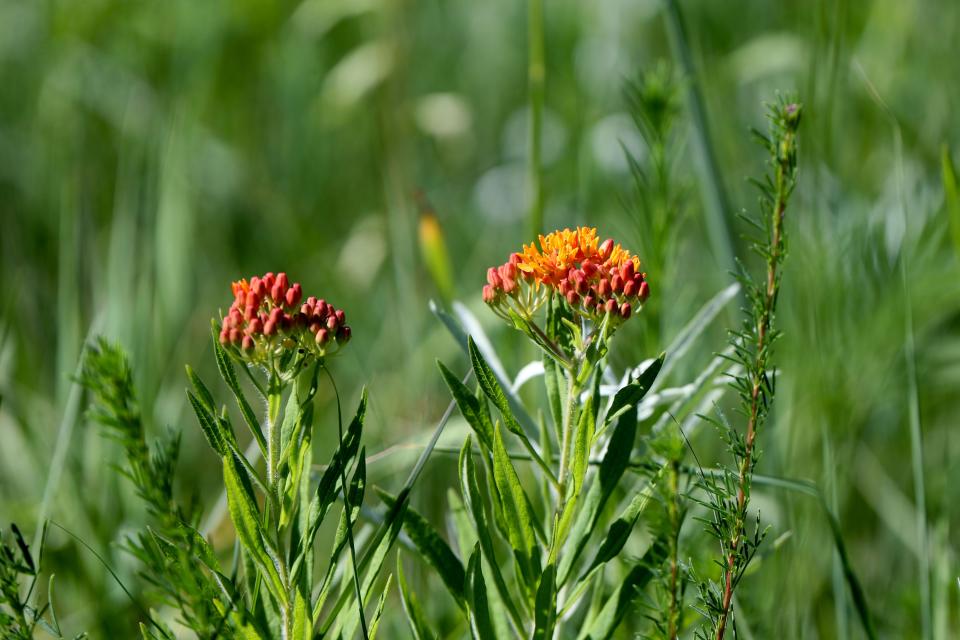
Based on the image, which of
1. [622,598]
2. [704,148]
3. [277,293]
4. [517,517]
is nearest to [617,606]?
[622,598]

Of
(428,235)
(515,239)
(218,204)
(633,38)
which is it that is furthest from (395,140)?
(428,235)

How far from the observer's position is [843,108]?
1761 millimetres

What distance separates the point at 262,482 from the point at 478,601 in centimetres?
18

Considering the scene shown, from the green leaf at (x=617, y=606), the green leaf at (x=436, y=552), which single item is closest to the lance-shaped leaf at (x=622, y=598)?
the green leaf at (x=617, y=606)

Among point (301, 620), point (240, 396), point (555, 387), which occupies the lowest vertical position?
point (301, 620)

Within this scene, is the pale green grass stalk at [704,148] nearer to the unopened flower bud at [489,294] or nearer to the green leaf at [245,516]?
the unopened flower bud at [489,294]

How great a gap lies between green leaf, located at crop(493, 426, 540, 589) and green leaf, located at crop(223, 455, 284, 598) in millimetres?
167

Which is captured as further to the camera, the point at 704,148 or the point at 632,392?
the point at 704,148

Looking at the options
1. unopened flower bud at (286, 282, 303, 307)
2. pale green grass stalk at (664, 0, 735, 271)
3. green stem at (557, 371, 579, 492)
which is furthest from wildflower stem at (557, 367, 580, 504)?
pale green grass stalk at (664, 0, 735, 271)

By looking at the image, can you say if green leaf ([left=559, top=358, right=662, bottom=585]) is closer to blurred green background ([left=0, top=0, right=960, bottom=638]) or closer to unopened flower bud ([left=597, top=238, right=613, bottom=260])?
unopened flower bud ([left=597, top=238, right=613, bottom=260])

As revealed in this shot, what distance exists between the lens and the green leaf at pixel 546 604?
718 mm

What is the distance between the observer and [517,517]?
75 centimetres

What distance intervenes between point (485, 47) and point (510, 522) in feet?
8.53

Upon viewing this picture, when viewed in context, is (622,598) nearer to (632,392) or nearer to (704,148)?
(632,392)
